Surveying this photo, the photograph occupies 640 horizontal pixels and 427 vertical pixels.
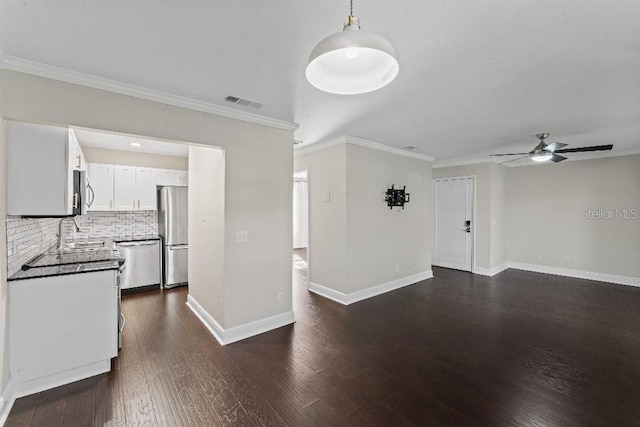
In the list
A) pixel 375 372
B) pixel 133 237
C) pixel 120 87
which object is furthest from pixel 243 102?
pixel 133 237

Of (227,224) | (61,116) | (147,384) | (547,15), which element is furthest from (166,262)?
(547,15)

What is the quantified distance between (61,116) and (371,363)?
3.34 metres

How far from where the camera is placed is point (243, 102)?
2.76 metres

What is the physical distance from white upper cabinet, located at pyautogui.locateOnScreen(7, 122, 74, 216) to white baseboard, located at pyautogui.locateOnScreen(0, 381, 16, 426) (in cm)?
131

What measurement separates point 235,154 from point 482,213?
537cm

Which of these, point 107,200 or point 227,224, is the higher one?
point 107,200

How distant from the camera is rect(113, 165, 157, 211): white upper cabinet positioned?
4.73 meters

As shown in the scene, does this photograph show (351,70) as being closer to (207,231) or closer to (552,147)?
(207,231)

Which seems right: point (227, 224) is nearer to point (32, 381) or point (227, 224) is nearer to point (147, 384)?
point (147, 384)

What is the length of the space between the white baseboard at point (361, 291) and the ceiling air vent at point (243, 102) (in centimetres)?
292

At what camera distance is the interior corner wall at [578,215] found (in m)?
5.16

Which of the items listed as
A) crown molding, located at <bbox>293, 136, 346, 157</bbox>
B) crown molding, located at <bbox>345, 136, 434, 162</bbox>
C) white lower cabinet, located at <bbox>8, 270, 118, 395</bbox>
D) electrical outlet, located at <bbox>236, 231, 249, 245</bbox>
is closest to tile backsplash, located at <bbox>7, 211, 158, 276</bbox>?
white lower cabinet, located at <bbox>8, 270, 118, 395</bbox>

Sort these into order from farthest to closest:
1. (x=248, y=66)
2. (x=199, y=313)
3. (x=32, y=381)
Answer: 1. (x=199, y=313)
2. (x=32, y=381)
3. (x=248, y=66)

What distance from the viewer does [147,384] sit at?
232cm
